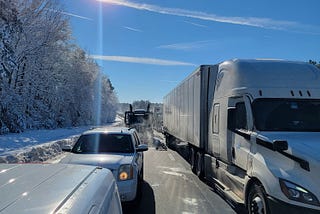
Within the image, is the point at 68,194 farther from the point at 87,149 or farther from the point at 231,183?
the point at 87,149

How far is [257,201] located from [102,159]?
3339 millimetres

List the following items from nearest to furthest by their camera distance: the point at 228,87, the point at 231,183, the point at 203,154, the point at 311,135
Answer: the point at 311,135
the point at 231,183
the point at 228,87
the point at 203,154

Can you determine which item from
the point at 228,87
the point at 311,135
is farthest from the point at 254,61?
the point at 311,135

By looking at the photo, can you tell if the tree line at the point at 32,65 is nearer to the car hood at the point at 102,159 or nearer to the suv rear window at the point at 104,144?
the suv rear window at the point at 104,144

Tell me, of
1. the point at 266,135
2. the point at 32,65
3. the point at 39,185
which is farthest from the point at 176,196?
the point at 32,65

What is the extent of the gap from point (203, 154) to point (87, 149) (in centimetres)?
418

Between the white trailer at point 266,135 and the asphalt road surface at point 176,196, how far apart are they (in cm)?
44

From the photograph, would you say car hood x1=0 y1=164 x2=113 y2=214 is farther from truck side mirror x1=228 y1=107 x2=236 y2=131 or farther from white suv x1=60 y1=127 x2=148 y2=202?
truck side mirror x1=228 y1=107 x2=236 y2=131

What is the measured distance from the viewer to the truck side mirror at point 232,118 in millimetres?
7918

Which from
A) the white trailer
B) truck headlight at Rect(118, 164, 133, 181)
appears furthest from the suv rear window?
the white trailer

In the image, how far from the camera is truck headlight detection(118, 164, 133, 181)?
7434mm

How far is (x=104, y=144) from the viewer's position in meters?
9.09

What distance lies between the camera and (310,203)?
16.6 ft

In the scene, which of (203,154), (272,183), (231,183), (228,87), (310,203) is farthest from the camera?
(203,154)
